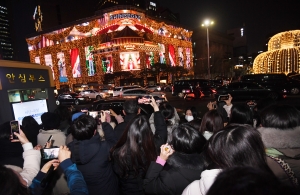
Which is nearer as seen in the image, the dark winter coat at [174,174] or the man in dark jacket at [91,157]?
→ the dark winter coat at [174,174]

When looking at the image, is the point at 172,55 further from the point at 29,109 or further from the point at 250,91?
the point at 29,109

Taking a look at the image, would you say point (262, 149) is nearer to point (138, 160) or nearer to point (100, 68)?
point (138, 160)

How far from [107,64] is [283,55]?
32769mm

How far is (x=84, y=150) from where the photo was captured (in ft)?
7.36

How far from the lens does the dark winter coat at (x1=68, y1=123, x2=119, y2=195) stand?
7.37 feet

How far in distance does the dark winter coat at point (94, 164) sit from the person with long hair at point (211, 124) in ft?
4.95

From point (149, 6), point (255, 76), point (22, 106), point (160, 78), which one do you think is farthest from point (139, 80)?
point (149, 6)

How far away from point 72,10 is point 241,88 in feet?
234

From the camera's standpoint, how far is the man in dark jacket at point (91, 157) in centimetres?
225

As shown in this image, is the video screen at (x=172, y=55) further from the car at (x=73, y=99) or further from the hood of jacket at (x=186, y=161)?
the hood of jacket at (x=186, y=161)

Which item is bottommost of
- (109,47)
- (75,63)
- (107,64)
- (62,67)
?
(107,64)

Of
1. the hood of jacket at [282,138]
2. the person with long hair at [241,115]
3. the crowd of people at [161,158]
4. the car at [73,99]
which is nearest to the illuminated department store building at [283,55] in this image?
the person with long hair at [241,115]

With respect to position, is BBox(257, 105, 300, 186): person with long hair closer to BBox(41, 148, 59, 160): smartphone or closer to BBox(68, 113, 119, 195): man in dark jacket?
BBox(68, 113, 119, 195): man in dark jacket

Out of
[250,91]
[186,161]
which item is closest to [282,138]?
[186,161]
